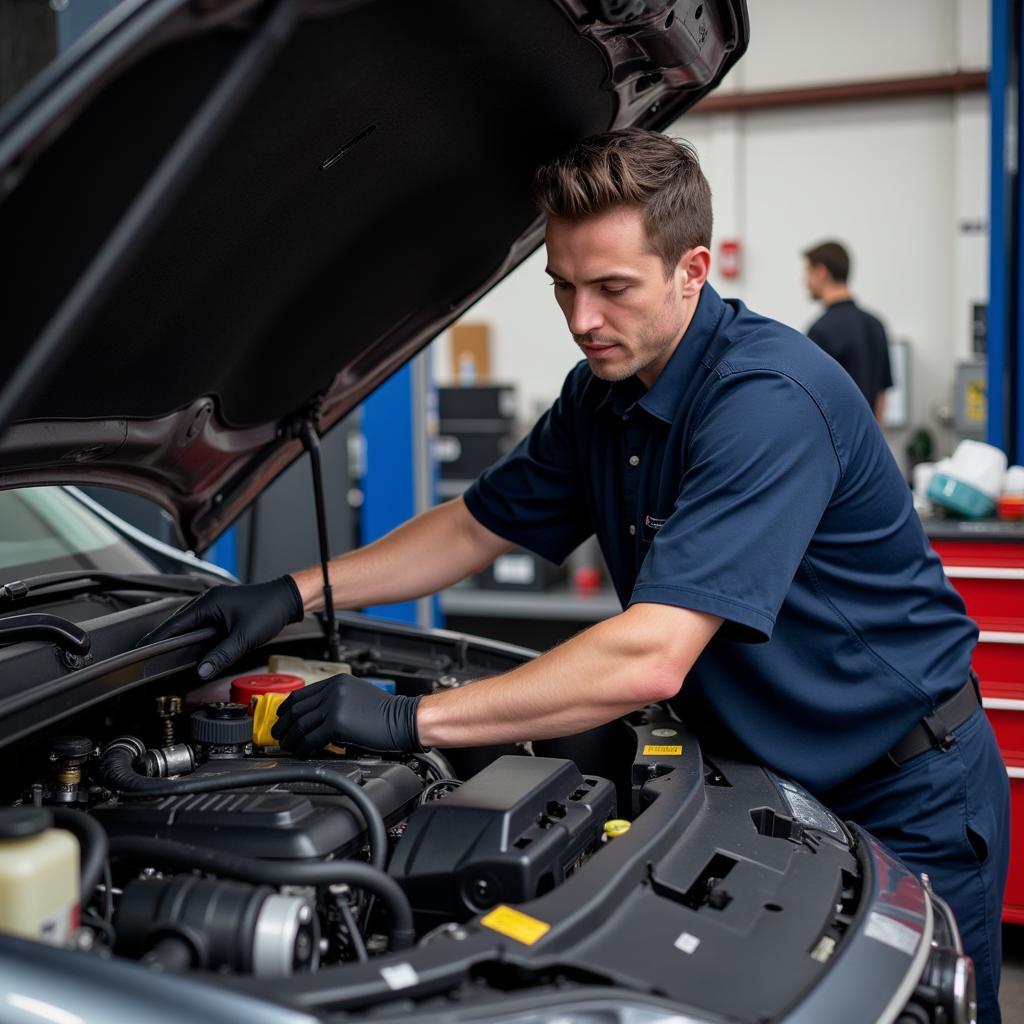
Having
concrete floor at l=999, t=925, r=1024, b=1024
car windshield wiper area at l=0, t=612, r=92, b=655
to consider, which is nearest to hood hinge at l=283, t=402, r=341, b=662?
car windshield wiper area at l=0, t=612, r=92, b=655

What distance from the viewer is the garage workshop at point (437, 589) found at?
1001 mm

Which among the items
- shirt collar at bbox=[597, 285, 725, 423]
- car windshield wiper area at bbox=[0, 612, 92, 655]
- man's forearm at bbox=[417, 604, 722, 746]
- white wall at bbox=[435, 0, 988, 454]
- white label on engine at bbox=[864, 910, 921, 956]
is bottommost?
white label on engine at bbox=[864, 910, 921, 956]

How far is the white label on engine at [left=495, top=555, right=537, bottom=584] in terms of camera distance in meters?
6.00

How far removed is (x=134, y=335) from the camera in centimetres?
150

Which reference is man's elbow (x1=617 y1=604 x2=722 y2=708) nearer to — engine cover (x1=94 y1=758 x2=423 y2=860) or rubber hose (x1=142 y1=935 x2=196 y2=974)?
engine cover (x1=94 y1=758 x2=423 y2=860)

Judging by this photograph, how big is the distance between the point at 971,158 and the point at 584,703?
574 cm

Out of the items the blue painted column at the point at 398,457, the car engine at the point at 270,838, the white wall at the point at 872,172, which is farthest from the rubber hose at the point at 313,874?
the white wall at the point at 872,172

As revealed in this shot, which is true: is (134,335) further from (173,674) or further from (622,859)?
(622,859)

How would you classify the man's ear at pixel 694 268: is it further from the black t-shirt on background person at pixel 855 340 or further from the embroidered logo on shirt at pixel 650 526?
the black t-shirt on background person at pixel 855 340

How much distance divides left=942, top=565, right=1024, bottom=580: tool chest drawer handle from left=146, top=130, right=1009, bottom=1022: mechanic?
39.6 inches

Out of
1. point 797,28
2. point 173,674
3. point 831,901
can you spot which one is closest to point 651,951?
point 831,901

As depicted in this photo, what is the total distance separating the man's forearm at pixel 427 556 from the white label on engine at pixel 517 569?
3930 mm

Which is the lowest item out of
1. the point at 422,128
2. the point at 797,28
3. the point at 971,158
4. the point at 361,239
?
the point at 361,239

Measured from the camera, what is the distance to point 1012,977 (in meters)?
2.61
